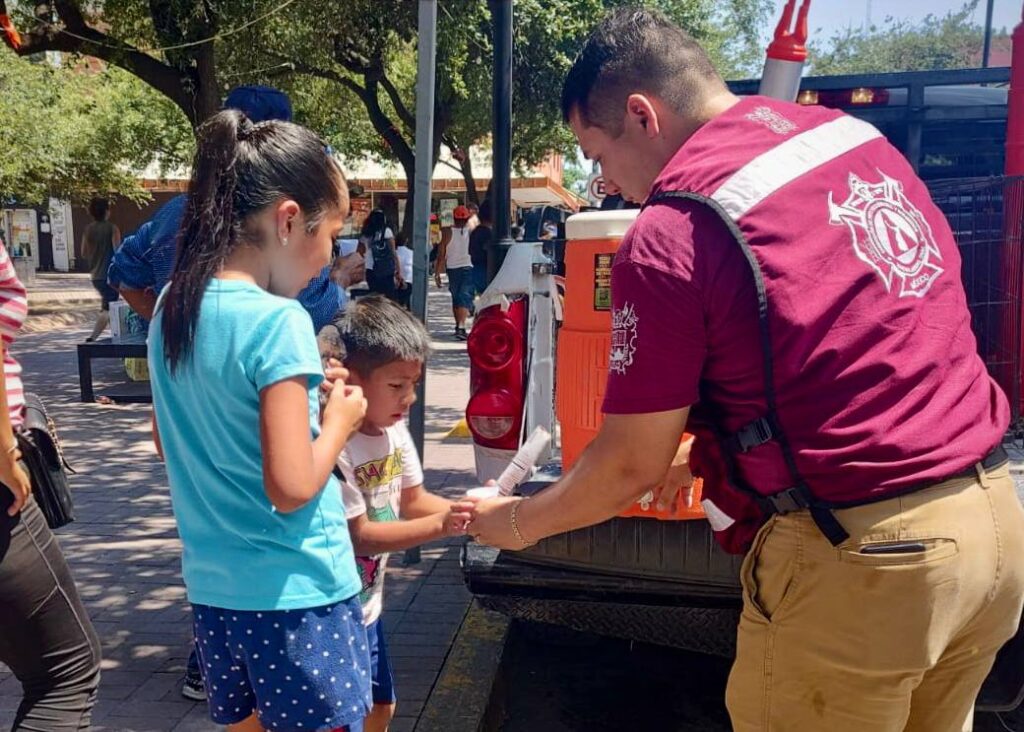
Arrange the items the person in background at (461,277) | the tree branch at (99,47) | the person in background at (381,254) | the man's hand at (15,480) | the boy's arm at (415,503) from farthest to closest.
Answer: the person in background at (461,277)
the person in background at (381,254)
the tree branch at (99,47)
the boy's arm at (415,503)
the man's hand at (15,480)

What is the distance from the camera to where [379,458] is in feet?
8.27

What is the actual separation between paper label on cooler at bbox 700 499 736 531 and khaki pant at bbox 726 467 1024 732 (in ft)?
0.36

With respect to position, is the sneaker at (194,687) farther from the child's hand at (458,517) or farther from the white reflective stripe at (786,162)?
the white reflective stripe at (786,162)

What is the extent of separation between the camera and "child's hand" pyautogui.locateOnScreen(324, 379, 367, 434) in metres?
1.98

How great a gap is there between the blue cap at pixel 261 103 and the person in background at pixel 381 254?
9817 mm

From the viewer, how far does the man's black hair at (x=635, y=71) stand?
1955mm

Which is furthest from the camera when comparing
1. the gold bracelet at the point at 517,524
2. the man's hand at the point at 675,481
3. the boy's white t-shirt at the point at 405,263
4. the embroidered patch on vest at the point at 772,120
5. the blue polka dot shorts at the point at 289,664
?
the boy's white t-shirt at the point at 405,263

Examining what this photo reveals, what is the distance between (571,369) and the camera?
2.92m

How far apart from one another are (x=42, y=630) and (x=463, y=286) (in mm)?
12062

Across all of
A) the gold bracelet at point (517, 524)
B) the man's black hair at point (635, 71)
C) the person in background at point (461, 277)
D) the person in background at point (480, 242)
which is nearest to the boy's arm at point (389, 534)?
the gold bracelet at point (517, 524)

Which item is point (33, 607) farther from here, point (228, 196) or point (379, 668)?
point (228, 196)

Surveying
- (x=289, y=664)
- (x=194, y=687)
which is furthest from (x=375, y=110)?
(x=289, y=664)

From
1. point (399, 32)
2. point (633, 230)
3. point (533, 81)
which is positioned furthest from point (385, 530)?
point (533, 81)

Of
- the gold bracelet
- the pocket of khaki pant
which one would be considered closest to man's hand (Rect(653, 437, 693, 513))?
the gold bracelet
